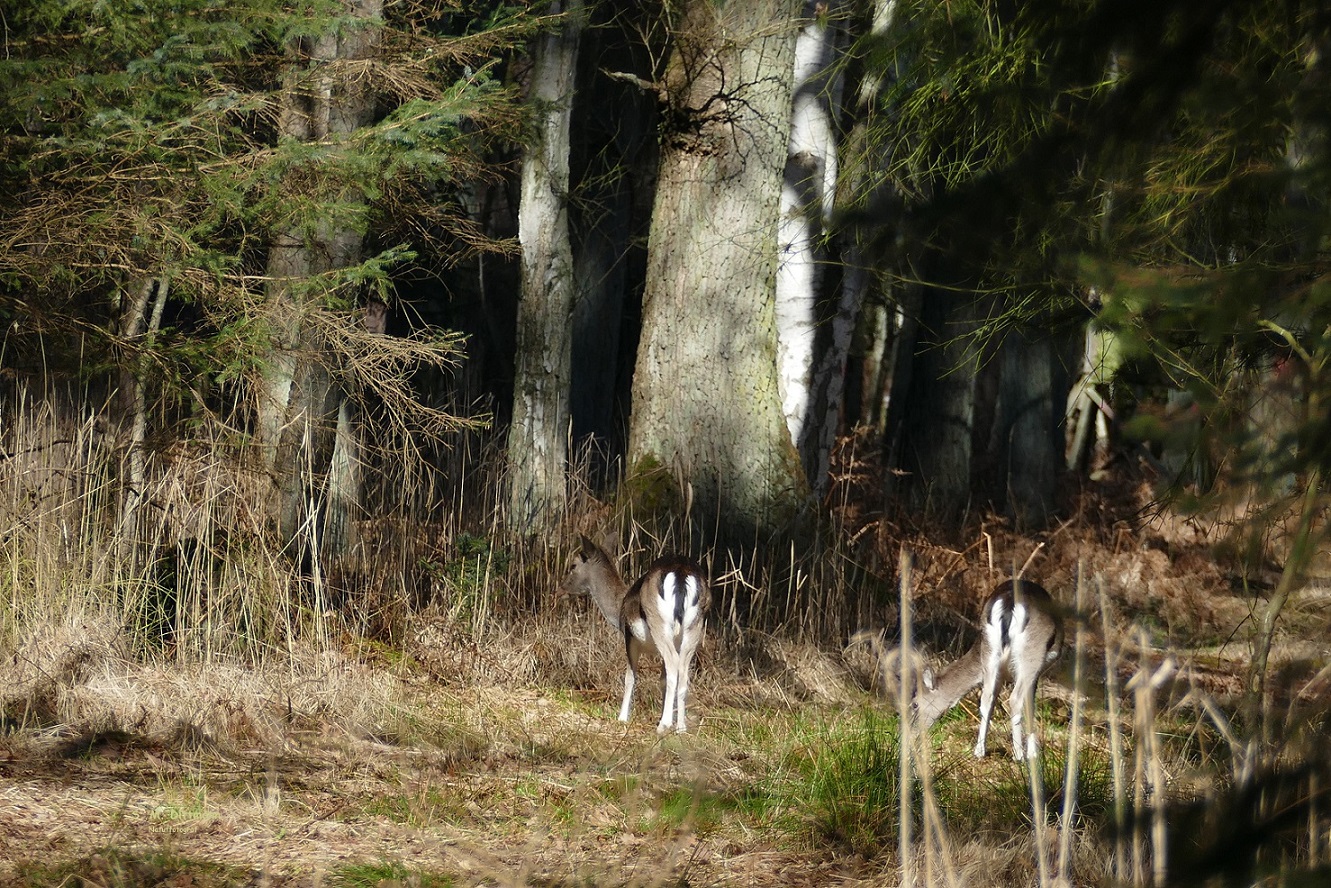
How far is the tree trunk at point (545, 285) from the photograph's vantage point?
1367cm

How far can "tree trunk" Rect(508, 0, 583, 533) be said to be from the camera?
44.9 feet

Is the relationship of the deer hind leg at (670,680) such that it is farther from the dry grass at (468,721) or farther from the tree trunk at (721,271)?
the tree trunk at (721,271)

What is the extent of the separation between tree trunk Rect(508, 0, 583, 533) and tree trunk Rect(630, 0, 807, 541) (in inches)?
110

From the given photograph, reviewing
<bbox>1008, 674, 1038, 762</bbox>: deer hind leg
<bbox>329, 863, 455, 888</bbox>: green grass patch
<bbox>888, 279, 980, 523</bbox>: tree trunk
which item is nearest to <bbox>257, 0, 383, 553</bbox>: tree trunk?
<bbox>329, 863, 455, 888</bbox>: green grass patch

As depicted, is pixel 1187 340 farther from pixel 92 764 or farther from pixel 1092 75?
pixel 92 764

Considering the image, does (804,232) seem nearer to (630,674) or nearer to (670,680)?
(630,674)

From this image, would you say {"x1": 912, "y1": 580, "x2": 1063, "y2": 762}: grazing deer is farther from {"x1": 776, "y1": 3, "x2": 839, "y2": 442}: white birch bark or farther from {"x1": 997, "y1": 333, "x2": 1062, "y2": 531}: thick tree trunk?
{"x1": 997, "y1": 333, "x2": 1062, "y2": 531}: thick tree trunk

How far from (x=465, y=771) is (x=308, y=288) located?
372cm

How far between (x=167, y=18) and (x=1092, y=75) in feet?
23.3

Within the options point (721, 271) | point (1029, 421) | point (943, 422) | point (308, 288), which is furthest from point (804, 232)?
point (1029, 421)

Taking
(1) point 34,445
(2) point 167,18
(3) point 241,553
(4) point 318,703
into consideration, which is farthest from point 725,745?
(2) point 167,18

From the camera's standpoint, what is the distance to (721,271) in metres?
10.9

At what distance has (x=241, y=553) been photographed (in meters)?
8.10

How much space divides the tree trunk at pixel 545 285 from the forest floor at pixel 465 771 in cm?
447
